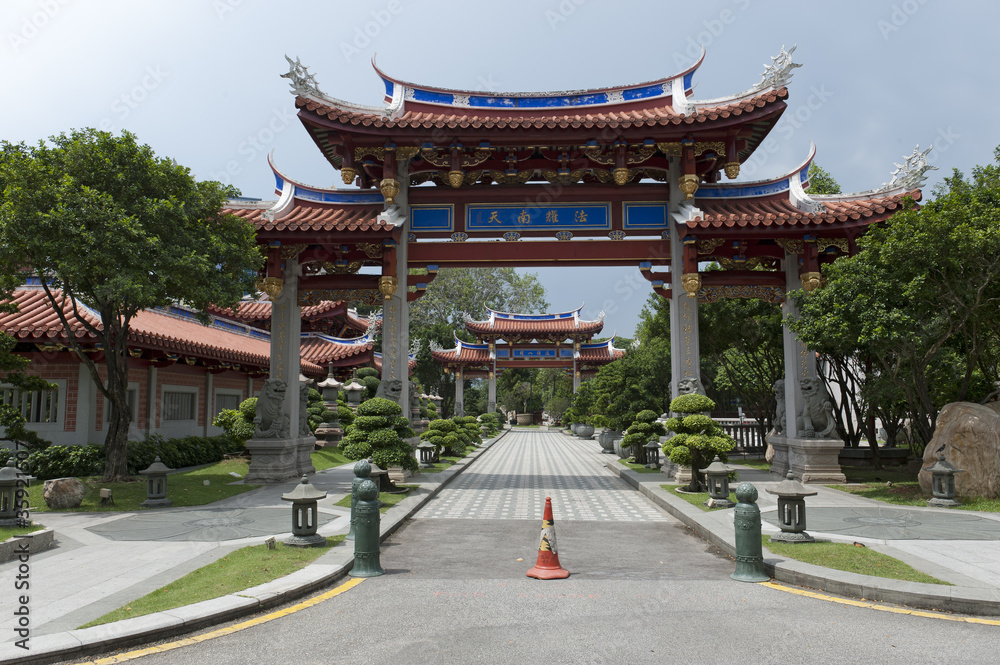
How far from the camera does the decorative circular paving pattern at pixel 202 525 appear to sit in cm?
859

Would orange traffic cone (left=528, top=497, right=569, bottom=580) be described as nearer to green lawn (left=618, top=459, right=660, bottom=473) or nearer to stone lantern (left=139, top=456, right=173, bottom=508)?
stone lantern (left=139, top=456, right=173, bottom=508)

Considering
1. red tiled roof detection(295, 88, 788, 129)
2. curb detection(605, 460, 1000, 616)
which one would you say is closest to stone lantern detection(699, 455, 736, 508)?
curb detection(605, 460, 1000, 616)

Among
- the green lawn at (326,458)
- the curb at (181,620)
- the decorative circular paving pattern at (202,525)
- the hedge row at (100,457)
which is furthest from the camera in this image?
the green lawn at (326,458)

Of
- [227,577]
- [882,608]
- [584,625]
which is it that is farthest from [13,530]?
[882,608]

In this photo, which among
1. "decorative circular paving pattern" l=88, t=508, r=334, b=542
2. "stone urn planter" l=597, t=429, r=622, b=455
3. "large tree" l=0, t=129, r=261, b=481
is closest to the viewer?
"decorative circular paving pattern" l=88, t=508, r=334, b=542

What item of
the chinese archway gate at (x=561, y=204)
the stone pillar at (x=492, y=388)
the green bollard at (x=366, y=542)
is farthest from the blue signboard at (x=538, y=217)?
the stone pillar at (x=492, y=388)

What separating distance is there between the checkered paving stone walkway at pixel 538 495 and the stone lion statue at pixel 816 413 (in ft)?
13.2

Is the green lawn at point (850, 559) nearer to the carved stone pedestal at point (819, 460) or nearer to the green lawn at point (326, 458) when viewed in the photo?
the carved stone pedestal at point (819, 460)

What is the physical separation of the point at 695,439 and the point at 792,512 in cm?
370

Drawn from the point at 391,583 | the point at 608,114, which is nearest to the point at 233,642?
the point at 391,583

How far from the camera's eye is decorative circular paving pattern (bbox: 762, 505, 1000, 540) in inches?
329

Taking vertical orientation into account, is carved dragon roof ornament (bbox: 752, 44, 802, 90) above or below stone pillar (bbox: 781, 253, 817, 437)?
above

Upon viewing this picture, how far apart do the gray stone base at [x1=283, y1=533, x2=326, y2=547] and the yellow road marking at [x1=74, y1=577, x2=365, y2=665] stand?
1391 mm

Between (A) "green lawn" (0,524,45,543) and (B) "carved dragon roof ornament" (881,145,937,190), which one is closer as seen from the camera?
(A) "green lawn" (0,524,45,543)
